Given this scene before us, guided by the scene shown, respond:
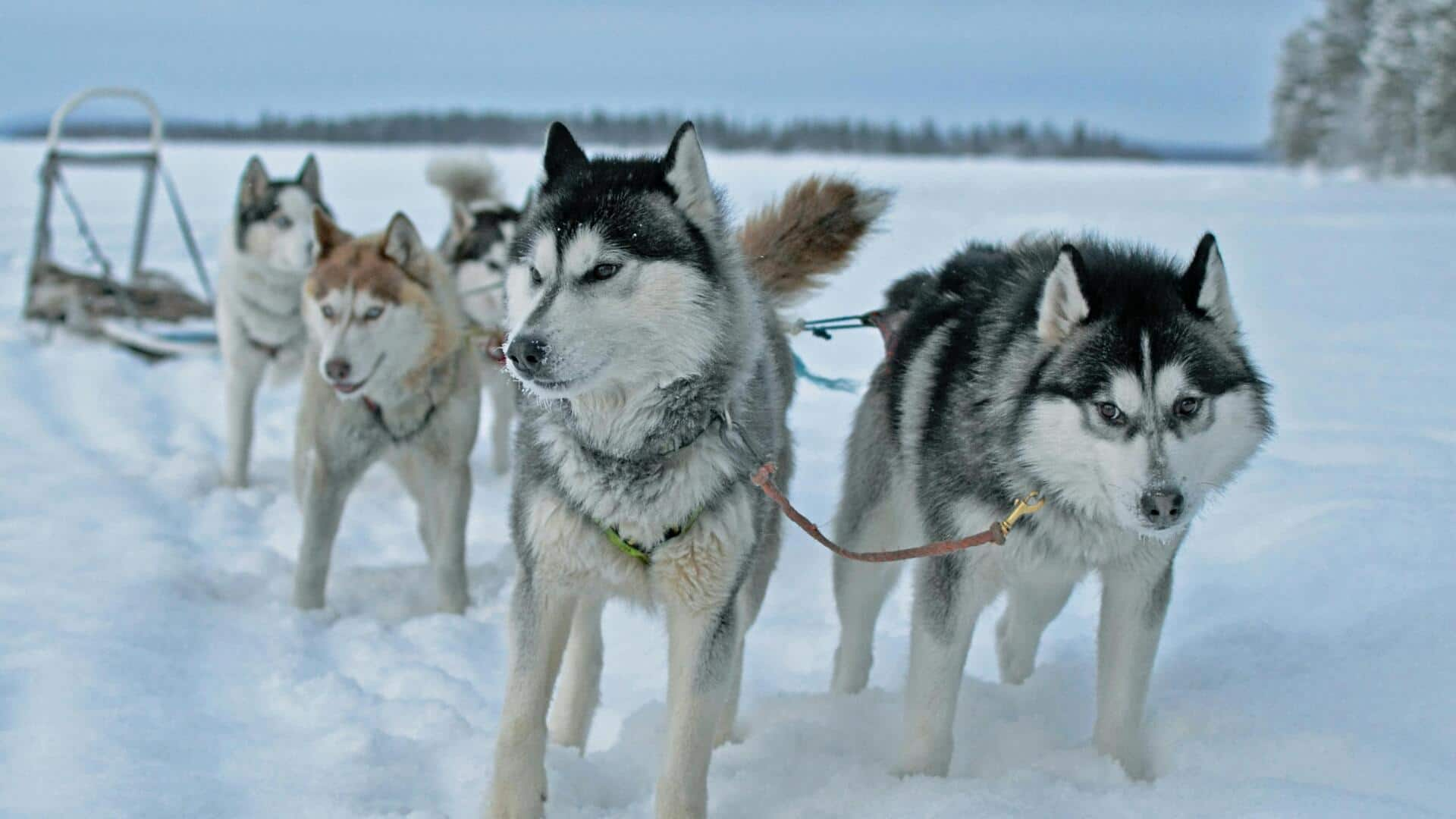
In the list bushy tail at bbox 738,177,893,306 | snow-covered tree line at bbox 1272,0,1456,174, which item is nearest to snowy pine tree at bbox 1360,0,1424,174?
snow-covered tree line at bbox 1272,0,1456,174

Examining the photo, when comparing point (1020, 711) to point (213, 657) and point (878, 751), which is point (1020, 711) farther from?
point (213, 657)

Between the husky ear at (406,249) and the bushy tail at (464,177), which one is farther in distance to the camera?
the bushy tail at (464,177)

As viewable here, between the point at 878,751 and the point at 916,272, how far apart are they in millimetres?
1608

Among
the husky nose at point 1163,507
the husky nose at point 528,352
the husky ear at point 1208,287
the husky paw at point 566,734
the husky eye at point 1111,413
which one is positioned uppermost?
the husky ear at point 1208,287

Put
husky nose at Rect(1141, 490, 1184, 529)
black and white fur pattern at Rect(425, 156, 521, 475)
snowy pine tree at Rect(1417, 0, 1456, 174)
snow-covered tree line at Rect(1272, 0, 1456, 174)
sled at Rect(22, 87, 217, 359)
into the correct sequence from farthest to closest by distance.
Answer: snow-covered tree line at Rect(1272, 0, 1456, 174) → snowy pine tree at Rect(1417, 0, 1456, 174) → sled at Rect(22, 87, 217, 359) → black and white fur pattern at Rect(425, 156, 521, 475) → husky nose at Rect(1141, 490, 1184, 529)

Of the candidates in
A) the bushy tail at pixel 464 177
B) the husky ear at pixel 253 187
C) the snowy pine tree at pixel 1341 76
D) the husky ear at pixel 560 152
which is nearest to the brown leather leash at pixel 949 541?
the husky ear at pixel 560 152

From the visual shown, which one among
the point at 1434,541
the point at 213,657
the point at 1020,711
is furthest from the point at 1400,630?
the point at 213,657

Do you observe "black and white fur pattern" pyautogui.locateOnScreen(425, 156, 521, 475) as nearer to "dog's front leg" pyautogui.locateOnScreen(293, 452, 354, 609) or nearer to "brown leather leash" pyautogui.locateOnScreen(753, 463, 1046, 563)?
"dog's front leg" pyautogui.locateOnScreen(293, 452, 354, 609)

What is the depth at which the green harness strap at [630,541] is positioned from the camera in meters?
2.66

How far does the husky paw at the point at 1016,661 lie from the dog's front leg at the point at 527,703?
1.77 meters

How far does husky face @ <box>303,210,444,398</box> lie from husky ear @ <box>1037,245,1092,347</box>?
2660 mm

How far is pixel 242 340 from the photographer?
6.35m

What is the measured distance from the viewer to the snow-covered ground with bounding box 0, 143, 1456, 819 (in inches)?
114

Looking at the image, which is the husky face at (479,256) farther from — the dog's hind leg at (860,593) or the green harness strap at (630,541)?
the green harness strap at (630,541)
